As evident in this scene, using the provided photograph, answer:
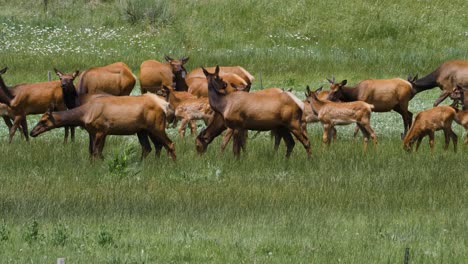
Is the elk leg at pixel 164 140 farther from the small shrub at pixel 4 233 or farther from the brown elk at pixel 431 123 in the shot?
the small shrub at pixel 4 233

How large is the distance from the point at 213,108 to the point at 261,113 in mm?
1029

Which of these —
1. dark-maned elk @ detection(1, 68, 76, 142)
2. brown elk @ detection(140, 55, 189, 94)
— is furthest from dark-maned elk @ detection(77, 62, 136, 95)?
brown elk @ detection(140, 55, 189, 94)

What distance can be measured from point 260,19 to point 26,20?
1011 centimetres

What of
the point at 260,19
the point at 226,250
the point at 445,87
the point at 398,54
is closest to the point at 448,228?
the point at 226,250

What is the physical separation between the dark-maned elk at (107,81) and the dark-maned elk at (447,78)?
7.11 metres

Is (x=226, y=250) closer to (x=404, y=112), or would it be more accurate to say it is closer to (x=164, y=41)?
(x=404, y=112)

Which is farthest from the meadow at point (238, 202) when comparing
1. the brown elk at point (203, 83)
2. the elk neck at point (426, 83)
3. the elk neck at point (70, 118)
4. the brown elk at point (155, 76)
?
the brown elk at point (155, 76)

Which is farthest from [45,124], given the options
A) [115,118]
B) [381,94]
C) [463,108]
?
[463,108]

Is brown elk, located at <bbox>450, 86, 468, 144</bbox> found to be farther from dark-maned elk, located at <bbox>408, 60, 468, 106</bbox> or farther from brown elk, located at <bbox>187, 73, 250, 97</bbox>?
brown elk, located at <bbox>187, 73, 250, 97</bbox>

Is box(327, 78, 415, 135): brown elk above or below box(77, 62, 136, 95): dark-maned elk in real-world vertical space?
above

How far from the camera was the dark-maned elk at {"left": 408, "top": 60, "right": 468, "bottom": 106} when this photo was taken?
28109 mm

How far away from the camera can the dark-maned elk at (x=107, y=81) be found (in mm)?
25469

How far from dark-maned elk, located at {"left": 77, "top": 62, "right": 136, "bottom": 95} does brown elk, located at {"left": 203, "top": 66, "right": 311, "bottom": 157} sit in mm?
5455

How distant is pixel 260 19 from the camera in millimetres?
49969
